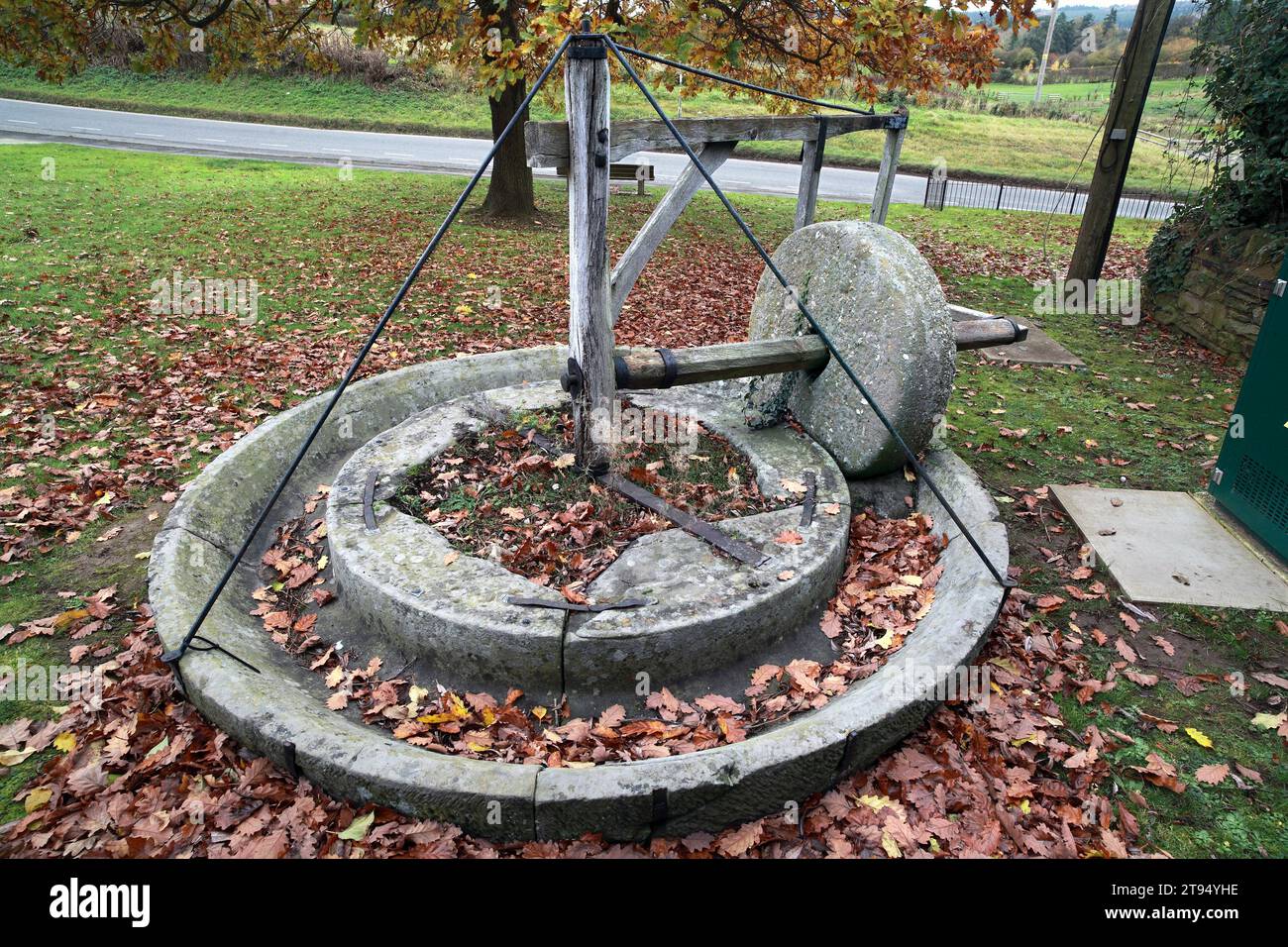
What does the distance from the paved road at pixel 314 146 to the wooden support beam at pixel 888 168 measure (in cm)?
1060

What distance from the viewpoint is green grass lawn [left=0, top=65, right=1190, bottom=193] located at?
72.0 ft

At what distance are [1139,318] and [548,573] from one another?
28.8 feet

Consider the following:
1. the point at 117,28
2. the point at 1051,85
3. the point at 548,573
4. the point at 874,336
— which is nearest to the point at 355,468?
the point at 548,573

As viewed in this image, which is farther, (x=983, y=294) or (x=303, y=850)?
(x=983, y=294)

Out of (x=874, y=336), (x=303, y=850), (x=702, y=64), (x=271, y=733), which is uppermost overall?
(x=702, y=64)

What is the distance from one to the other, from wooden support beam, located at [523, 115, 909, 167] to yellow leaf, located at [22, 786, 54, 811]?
3512mm

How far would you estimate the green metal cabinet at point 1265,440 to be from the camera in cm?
450

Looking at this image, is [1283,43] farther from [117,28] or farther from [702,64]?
[117,28]

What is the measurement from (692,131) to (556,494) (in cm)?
240

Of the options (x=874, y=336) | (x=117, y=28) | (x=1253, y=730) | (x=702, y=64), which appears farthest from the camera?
(x=117, y=28)

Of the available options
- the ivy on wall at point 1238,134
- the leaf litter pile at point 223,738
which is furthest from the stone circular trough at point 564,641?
the ivy on wall at point 1238,134

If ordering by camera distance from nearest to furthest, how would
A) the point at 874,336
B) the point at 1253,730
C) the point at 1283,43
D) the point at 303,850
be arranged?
the point at 303,850 → the point at 1253,730 → the point at 874,336 → the point at 1283,43

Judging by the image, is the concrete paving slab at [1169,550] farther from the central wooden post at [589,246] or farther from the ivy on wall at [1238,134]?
the ivy on wall at [1238,134]

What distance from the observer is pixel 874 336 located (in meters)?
4.51
